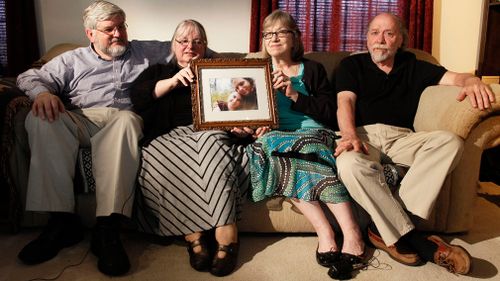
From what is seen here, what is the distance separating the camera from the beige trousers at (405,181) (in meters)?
1.46

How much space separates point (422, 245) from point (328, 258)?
366 mm

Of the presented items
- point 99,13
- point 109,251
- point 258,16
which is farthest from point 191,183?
point 258,16

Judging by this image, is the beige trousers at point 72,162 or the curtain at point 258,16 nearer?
the beige trousers at point 72,162

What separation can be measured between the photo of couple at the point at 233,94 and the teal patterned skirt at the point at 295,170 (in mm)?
201

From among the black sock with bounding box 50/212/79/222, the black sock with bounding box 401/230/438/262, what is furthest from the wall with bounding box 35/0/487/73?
the black sock with bounding box 401/230/438/262

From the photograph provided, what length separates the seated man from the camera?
1462 millimetres

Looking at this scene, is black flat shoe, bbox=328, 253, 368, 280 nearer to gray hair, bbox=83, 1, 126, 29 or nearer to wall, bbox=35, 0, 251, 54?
gray hair, bbox=83, 1, 126, 29

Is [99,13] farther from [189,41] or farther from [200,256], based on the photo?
[200,256]

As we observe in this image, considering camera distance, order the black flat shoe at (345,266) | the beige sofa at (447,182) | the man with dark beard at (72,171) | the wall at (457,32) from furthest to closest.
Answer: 1. the wall at (457,32)
2. the beige sofa at (447,182)
3. the man with dark beard at (72,171)
4. the black flat shoe at (345,266)

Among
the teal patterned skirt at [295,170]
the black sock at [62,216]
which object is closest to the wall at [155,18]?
the teal patterned skirt at [295,170]

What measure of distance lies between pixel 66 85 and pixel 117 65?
272 millimetres

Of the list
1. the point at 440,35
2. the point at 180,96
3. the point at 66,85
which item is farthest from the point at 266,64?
the point at 440,35

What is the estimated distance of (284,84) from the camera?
1.75 m

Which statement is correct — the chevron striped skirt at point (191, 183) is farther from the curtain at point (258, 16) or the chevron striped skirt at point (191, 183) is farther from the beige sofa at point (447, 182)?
the curtain at point (258, 16)
